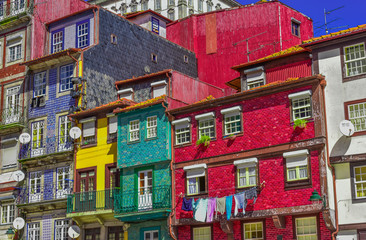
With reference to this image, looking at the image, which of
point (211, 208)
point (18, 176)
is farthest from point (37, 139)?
point (211, 208)

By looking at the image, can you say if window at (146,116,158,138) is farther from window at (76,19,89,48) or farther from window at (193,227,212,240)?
window at (76,19,89,48)

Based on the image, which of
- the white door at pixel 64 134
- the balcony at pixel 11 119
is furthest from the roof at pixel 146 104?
the balcony at pixel 11 119

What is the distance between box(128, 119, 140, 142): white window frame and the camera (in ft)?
134

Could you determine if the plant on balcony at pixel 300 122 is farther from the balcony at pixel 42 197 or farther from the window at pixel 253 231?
the balcony at pixel 42 197

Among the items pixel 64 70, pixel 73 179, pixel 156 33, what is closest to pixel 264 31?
pixel 156 33

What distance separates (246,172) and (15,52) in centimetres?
2383

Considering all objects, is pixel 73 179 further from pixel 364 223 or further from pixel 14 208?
pixel 364 223

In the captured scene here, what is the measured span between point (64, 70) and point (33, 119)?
4262mm

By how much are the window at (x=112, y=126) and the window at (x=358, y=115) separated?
51.8ft

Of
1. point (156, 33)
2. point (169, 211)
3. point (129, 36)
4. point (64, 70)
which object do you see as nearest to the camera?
point (169, 211)

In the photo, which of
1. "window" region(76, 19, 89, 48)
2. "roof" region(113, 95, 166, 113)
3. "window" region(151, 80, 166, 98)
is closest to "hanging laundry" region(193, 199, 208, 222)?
"roof" region(113, 95, 166, 113)

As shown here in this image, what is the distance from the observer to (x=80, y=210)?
41.9 meters

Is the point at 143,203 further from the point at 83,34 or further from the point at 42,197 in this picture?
the point at 83,34

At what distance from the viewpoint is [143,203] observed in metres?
39.1
